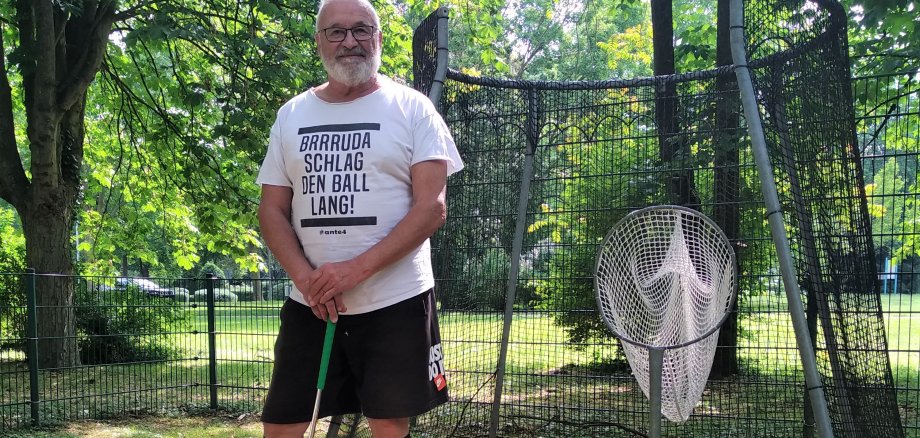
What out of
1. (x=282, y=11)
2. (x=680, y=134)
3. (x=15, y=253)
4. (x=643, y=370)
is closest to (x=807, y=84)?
(x=680, y=134)

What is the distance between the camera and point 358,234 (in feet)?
7.18

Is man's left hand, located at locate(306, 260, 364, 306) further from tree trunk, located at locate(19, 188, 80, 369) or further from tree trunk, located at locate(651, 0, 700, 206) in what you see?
tree trunk, located at locate(19, 188, 80, 369)

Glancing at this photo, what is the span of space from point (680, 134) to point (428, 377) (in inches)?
91.1

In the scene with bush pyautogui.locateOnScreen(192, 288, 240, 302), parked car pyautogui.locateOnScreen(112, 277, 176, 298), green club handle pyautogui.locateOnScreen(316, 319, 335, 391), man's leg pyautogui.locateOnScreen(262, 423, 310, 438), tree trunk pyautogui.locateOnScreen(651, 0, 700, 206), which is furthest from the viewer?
parked car pyautogui.locateOnScreen(112, 277, 176, 298)

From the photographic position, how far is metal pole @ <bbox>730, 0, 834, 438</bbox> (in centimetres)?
274

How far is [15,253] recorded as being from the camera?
1012cm

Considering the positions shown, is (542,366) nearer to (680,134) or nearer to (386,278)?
(680,134)

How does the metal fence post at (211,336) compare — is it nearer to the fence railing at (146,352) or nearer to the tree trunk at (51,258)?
the fence railing at (146,352)

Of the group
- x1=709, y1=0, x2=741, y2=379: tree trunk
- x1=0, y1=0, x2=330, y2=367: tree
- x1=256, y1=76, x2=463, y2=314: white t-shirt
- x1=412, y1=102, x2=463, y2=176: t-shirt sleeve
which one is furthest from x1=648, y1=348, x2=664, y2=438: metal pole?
x1=0, y1=0, x2=330, y2=367: tree

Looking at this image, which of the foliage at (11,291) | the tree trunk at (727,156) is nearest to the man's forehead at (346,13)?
the tree trunk at (727,156)

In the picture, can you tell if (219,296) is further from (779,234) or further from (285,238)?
(779,234)

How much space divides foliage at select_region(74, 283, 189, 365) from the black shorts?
4.61 metres

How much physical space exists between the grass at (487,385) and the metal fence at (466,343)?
14 millimetres

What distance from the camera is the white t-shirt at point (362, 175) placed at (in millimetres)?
2186
